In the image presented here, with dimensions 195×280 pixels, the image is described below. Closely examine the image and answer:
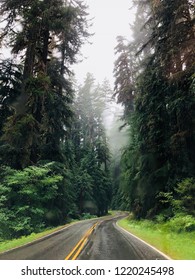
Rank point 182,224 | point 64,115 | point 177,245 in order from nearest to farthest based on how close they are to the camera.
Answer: point 177,245 → point 182,224 → point 64,115

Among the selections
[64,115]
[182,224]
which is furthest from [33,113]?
[182,224]

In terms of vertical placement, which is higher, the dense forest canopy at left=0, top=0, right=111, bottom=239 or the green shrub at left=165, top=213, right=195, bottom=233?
the dense forest canopy at left=0, top=0, right=111, bottom=239

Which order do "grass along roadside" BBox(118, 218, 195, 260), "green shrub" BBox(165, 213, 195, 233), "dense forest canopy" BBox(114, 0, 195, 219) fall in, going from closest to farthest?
"grass along roadside" BBox(118, 218, 195, 260)
"green shrub" BBox(165, 213, 195, 233)
"dense forest canopy" BBox(114, 0, 195, 219)

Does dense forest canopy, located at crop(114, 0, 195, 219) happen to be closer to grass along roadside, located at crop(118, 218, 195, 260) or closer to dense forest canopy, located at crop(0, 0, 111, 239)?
grass along roadside, located at crop(118, 218, 195, 260)

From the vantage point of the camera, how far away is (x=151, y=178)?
21234 millimetres

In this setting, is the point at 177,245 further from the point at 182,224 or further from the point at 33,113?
the point at 33,113

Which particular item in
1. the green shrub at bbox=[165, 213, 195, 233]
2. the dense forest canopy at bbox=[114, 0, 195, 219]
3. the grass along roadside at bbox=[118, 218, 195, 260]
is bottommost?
the grass along roadside at bbox=[118, 218, 195, 260]

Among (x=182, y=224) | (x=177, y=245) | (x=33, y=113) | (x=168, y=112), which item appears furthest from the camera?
(x=33, y=113)

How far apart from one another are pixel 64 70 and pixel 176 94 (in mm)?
14535

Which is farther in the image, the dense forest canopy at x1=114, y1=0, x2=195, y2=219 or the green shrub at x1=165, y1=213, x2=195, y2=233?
the dense forest canopy at x1=114, y1=0, x2=195, y2=219


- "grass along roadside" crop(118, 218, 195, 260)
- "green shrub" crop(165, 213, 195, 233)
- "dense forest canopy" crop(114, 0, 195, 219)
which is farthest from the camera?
"dense forest canopy" crop(114, 0, 195, 219)

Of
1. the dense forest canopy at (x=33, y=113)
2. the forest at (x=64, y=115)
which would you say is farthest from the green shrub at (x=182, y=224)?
the dense forest canopy at (x=33, y=113)

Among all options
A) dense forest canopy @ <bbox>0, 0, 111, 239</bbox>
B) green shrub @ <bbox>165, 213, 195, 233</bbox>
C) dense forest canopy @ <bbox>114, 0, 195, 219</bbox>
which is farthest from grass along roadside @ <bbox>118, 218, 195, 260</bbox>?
dense forest canopy @ <bbox>0, 0, 111, 239</bbox>
